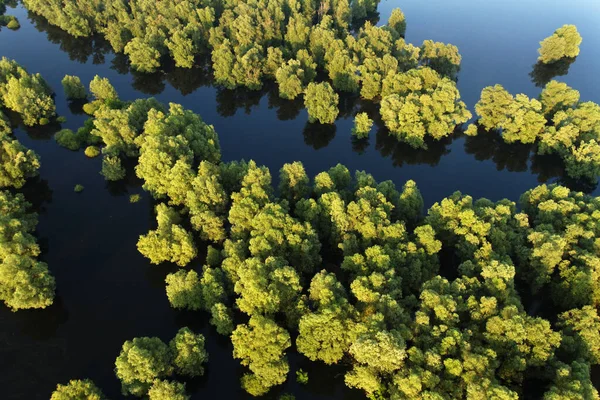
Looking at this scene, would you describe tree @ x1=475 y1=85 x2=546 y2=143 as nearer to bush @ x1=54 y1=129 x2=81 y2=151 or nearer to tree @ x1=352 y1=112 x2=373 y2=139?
tree @ x1=352 y1=112 x2=373 y2=139

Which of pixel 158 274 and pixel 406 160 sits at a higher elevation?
pixel 406 160

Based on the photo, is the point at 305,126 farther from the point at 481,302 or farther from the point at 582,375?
the point at 582,375

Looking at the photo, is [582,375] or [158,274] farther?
[158,274]

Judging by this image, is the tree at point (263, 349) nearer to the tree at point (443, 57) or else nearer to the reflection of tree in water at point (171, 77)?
the reflection of tree in water at point (171, 77)

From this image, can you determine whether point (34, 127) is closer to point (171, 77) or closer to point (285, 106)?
point (171, 77)

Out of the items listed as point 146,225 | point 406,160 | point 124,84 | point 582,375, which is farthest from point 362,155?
point 124,84

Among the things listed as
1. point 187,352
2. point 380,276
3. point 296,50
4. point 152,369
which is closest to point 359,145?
point 296,50
